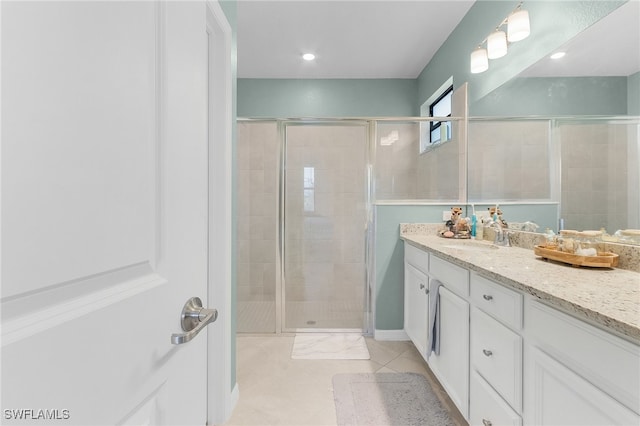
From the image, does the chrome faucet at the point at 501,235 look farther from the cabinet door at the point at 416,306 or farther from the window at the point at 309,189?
the window at the point at 309,189

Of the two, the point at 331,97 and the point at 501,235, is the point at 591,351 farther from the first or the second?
the point at 331,97

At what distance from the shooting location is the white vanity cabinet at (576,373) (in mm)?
684

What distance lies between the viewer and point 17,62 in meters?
0.30

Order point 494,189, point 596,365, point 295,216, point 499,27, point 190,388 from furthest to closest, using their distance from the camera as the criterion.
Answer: point 295,216 → point 494,189 → point 499,27 → point 596,365 → point 190,388

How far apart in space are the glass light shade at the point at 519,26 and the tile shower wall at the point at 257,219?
1.88m

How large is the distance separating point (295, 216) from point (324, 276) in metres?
0.63

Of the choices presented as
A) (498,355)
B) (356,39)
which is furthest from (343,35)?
(498,355)

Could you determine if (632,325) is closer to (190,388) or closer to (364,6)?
(190,388)

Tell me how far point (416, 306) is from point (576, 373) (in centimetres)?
142

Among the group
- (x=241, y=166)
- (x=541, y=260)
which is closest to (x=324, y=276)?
(x=241, y=166)

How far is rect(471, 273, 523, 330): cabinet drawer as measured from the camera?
1072 millimetres

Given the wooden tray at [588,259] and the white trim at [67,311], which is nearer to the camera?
the white trim at [67,311]

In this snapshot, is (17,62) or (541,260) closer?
(17,62)

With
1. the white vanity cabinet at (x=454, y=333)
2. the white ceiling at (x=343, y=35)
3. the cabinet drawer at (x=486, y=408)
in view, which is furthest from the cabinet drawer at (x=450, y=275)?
the white ceiling at (x=343, y=35)
